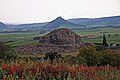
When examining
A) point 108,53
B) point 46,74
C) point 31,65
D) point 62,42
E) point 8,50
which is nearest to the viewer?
point 46,74

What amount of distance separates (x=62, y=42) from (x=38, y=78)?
121 metres

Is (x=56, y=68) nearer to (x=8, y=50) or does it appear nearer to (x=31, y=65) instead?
(x=31, y=65)

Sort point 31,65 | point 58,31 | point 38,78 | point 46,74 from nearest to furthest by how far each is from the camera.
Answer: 1. point 38,78
2. point 46,74
3. point 31,65
4. point 58,31

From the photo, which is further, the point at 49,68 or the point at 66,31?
the point at 66,31

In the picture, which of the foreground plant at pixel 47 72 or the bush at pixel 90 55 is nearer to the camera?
the foreground plant at pixel 47 72

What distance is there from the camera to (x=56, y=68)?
902 cm

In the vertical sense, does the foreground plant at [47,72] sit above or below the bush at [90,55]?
above

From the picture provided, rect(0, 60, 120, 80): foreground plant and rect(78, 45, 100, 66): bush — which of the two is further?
rect(78, 45, 100, 66): bush

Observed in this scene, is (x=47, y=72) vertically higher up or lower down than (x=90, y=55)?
higher up

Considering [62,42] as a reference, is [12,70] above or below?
above

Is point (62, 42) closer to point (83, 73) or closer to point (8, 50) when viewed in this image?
point (8, 50)

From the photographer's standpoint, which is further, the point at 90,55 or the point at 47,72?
the point at 90,55

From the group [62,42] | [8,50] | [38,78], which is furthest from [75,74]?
[62,42]

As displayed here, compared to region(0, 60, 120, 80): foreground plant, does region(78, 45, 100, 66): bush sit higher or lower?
lower
